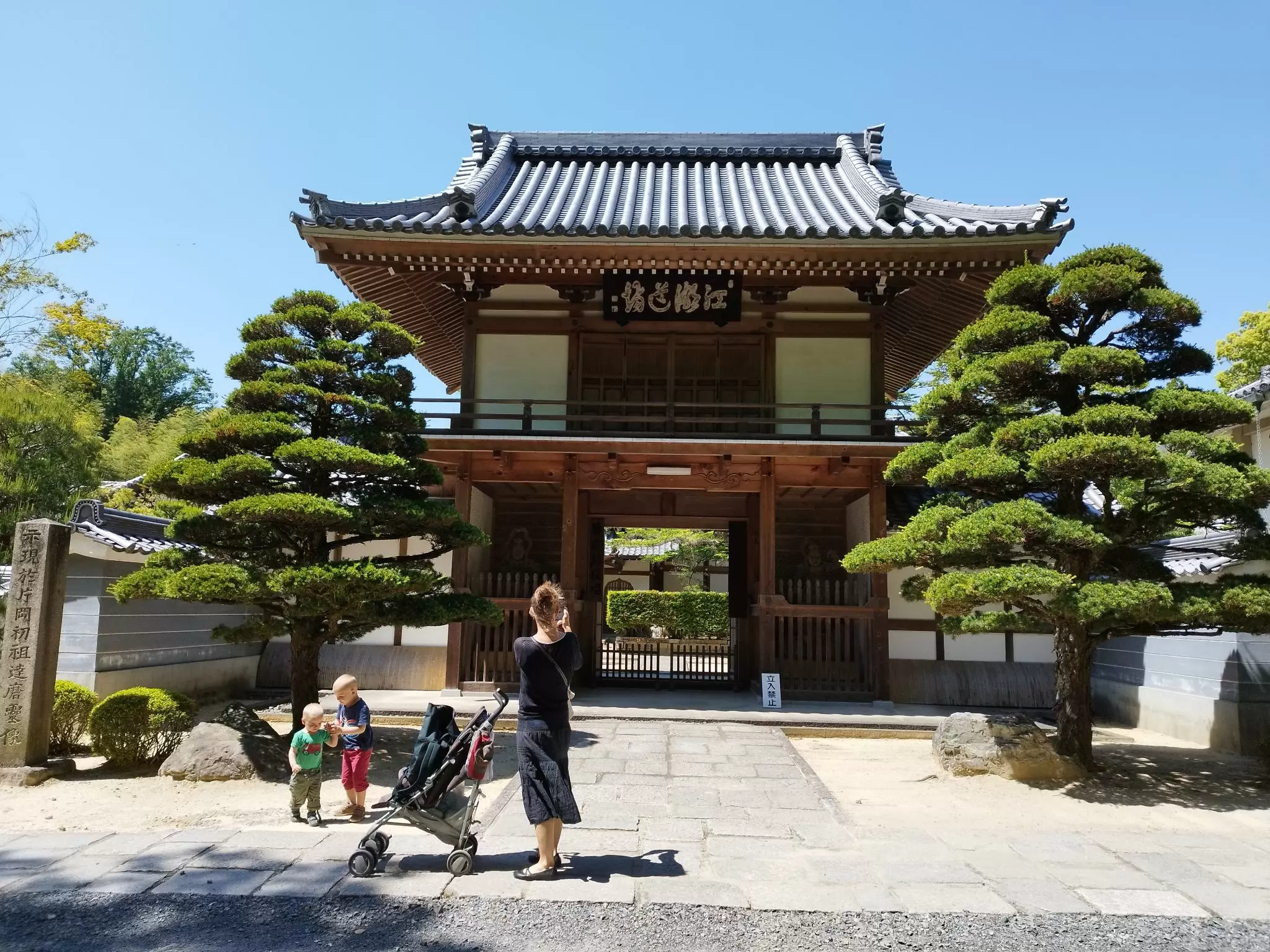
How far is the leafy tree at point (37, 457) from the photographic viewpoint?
871cm

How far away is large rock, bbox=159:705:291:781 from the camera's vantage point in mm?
6277

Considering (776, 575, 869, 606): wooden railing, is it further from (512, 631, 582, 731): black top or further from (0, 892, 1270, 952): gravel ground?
(512, 631, 582, 731): black top

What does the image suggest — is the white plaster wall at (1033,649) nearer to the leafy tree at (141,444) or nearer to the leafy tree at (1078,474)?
the leafy tree at (1078,474)

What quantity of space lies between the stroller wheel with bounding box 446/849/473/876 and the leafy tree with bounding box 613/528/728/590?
1973 cm

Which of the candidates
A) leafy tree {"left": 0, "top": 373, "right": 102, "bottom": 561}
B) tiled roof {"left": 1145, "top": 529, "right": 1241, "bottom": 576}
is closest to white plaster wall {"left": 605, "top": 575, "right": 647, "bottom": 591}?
tiled roof {"left": 1145, "top": 529, "right": 1241, "bottom": 576}

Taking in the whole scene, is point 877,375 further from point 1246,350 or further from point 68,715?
point 1246,350

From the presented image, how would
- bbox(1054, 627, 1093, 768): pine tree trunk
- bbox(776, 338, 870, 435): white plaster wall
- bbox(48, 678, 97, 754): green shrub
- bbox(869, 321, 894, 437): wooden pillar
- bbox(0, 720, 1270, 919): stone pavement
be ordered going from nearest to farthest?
1. bbox(0, 720, 1270, 919): stone pavement
2. bbox(1054, 627, 1093, 768): pine tree trunk
3. bbox(48, 678, 97, 754): green shrub
4. bbox(869, 321, 894, 437): wooden pillar
5. bbox(776, 338, 870, 435): white plaster wall

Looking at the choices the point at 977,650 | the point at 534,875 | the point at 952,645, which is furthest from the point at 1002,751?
the point at 534,875

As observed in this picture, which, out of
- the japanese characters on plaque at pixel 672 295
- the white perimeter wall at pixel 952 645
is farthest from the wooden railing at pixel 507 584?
the white perimeter wall at pixel 952 645

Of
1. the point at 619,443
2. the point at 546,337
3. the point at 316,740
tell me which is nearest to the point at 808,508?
the point at 619,443

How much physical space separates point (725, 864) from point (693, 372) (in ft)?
26.1

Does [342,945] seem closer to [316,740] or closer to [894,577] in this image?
[316,740]

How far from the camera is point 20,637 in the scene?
645 cm

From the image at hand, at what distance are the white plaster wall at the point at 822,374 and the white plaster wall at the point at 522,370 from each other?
3261 millimetres
